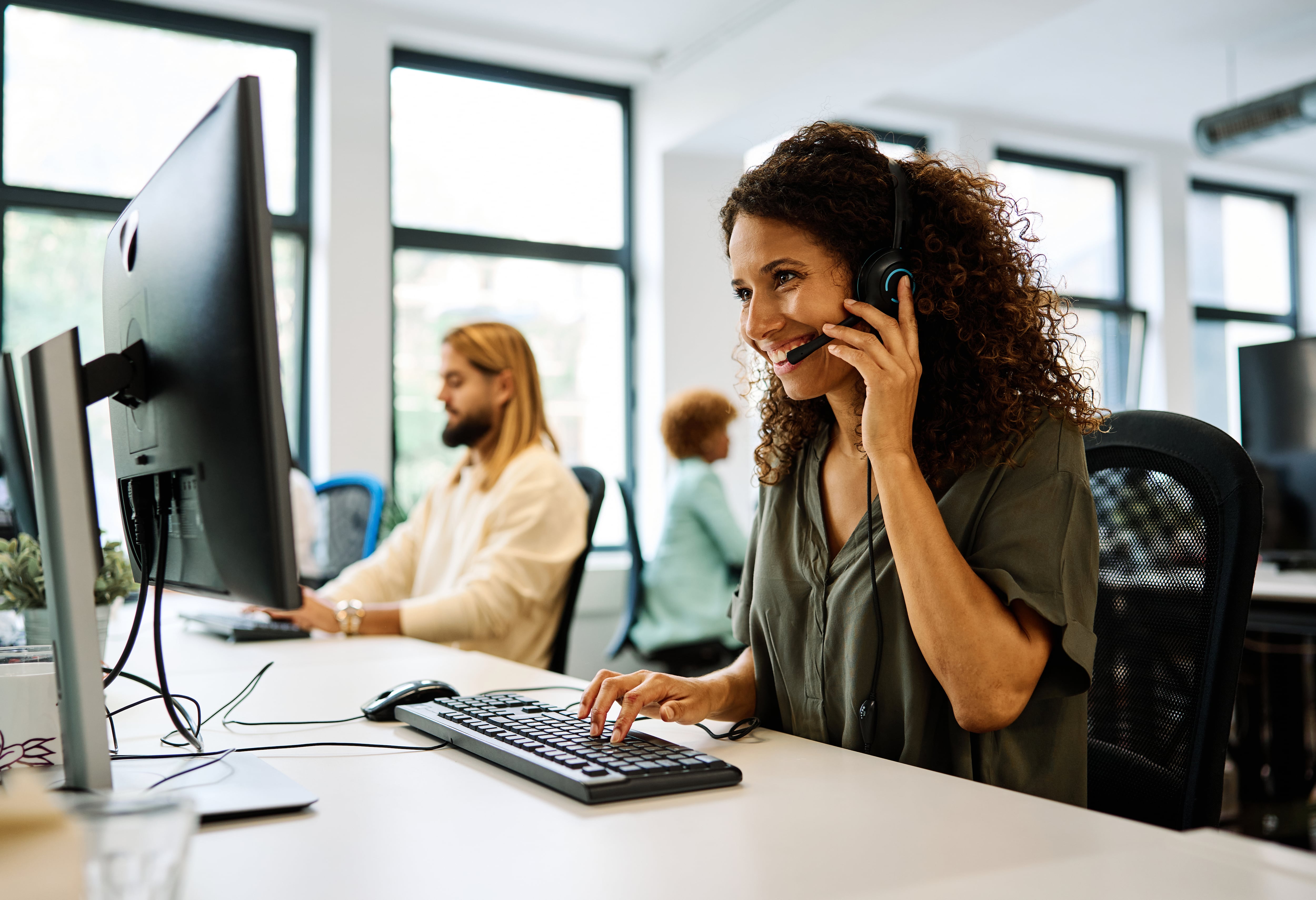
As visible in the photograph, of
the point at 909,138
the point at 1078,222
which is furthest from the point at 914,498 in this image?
the point at 1078,222

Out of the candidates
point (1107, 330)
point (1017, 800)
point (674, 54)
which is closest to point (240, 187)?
point (1017, 800)

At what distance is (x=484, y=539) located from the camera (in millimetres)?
2268

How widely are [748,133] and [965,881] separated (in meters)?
4.11

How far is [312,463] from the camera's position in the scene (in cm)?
421

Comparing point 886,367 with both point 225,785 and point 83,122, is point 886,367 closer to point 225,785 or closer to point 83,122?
point 225,785

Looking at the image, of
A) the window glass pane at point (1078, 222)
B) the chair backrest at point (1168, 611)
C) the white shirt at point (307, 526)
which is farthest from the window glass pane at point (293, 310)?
the window glass pane at point (1078, 222)

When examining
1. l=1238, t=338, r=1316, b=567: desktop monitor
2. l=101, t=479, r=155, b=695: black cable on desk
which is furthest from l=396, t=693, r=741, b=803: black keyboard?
l=1238, t=338, r=1316, b=567: desktop monitor

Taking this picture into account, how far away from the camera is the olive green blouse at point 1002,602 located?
3.39 ft

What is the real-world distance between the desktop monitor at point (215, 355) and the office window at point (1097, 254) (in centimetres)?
561

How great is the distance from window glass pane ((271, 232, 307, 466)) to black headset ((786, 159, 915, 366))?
11.4 ft

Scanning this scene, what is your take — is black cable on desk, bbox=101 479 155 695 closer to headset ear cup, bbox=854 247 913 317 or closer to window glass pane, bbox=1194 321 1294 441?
headset ear cup, bbox=854 247 913 317

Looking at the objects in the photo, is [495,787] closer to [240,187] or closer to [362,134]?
[240,187]

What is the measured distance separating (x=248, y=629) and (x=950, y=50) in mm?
2928

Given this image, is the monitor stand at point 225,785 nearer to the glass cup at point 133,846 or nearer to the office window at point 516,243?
the glass cup at point 133,846
